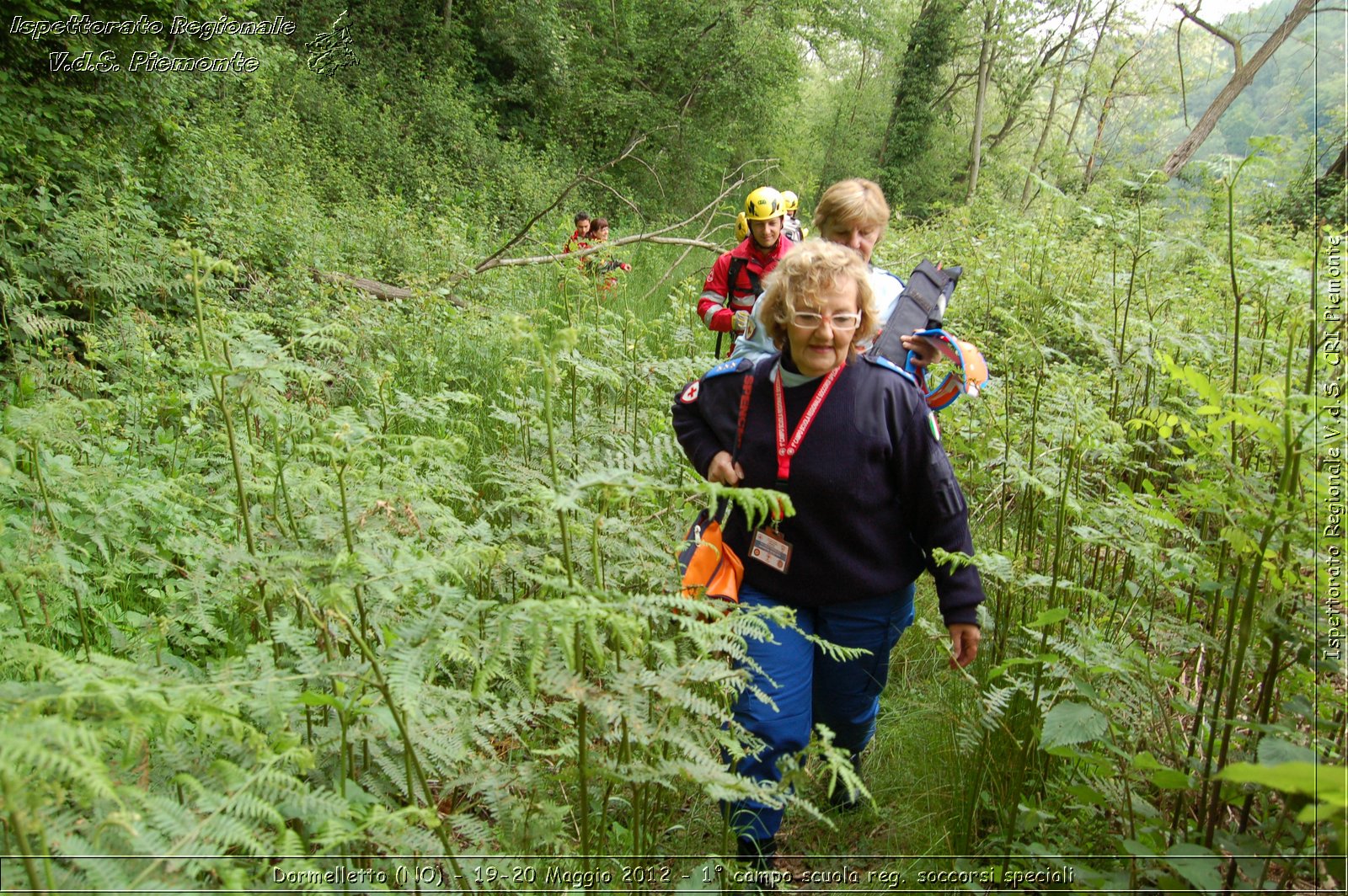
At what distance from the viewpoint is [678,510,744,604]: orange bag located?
2.23m

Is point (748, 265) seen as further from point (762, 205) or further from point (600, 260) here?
point (600, 260)

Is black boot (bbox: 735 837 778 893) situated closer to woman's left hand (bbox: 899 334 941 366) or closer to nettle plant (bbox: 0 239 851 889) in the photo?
nettle plant (bbox: 0 239 851 889)

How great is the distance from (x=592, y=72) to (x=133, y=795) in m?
23.0

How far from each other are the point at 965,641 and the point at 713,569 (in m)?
0.81

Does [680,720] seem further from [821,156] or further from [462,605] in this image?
[821,156]

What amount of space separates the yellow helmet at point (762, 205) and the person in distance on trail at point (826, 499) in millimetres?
2653

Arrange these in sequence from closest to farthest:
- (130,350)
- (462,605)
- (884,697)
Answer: (462,605) → (884,697) → (130,350)

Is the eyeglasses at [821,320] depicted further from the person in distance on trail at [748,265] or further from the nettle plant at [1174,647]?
the person in distance on trail at [748,265]

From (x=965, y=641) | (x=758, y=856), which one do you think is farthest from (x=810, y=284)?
(x=758, y=856)

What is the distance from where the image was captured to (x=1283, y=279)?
208cm

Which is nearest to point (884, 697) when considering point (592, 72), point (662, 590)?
point (662, 590)

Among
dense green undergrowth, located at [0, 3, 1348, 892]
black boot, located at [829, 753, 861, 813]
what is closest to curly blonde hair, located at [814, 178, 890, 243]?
dense green undergrowth, located at [0, 3, 1348, 892]

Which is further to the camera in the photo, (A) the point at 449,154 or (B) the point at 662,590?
(A) the point at 449,154

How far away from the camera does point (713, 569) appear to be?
229 centimetres
